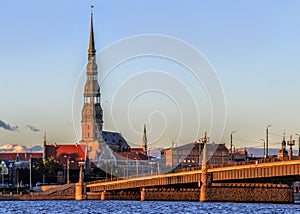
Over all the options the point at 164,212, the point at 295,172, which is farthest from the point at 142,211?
the point at 295,172

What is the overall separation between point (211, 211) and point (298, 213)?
44.2ft

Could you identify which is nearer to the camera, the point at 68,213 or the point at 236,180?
the point at 68,213

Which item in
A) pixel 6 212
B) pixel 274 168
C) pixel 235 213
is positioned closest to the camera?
pixel 235 213

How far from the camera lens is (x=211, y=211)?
520 ft

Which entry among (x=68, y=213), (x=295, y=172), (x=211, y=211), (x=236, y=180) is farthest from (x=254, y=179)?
(x=68, y=213)

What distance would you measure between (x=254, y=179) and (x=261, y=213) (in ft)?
121

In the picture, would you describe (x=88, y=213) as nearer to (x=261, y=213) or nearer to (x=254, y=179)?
(x=261, y=213)

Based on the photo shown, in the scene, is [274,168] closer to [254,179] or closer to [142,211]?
[254,179]

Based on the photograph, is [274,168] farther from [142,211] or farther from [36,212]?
[36,212]

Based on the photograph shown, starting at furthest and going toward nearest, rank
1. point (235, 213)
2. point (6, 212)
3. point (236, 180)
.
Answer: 1. point (236, 180)
2. point (6, 212)
3. point (235, 213)

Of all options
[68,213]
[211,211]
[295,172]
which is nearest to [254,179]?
[295,172]

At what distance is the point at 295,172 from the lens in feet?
563

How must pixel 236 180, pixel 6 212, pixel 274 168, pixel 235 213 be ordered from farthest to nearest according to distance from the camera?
pixel 236 180, pixel 274 168, pixel 6 212, pixel 235 213

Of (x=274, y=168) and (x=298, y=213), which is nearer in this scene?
(x=298, y=213)
